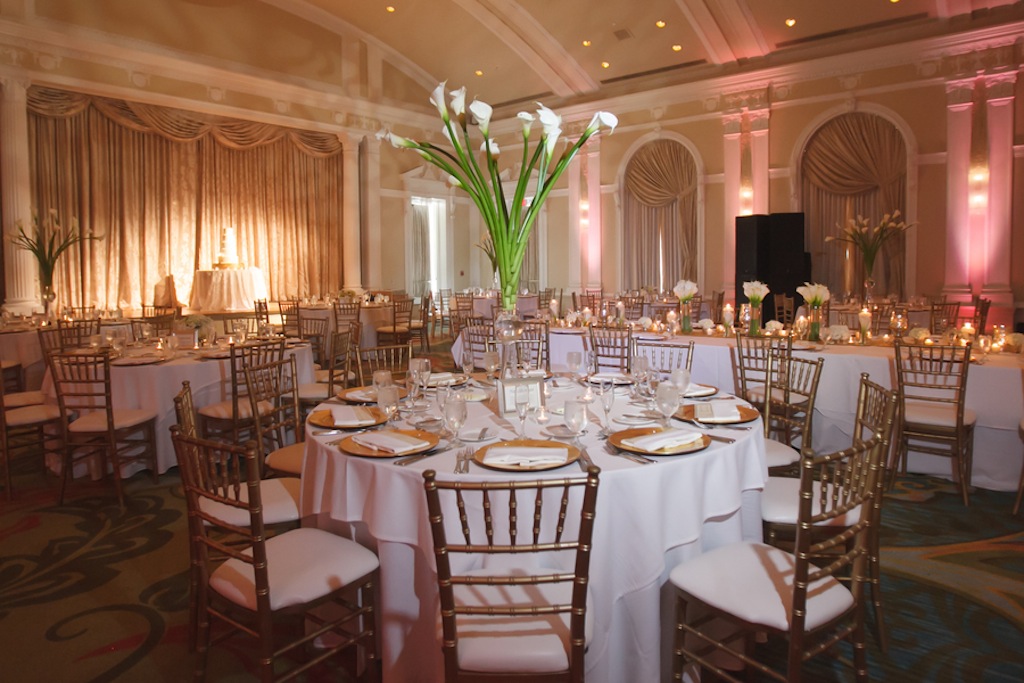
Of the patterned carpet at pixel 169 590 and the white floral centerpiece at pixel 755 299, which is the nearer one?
the patterned carpet at pixel 169 590

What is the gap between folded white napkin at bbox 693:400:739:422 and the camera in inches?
108

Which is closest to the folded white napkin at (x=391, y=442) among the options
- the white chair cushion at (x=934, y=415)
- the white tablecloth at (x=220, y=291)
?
the white chair cushion at (x=934, y=415)

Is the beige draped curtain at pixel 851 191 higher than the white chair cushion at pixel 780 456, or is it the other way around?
the beige draped curtain at pixel 851 191

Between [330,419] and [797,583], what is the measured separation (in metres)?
1.84

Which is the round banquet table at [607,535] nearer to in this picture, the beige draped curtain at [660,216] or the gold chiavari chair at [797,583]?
the gold chiavari chair at [797,583]

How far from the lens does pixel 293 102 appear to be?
41.1 ft

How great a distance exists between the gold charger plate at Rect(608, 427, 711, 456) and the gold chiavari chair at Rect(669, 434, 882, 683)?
338 millimetres

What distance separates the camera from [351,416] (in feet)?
9.56

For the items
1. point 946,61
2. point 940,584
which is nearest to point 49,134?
point 940,584

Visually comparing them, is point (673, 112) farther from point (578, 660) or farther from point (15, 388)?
point (578, 660)

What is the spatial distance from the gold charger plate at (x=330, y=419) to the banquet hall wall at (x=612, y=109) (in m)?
7.57

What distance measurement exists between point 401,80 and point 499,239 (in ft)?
41.0

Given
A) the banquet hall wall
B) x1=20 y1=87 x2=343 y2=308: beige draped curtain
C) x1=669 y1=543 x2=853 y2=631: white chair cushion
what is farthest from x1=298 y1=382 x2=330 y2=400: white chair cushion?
x1=20 y1=87 x2=343 y2=308: beige draped curtain

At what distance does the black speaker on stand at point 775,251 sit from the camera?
34.8 ft
